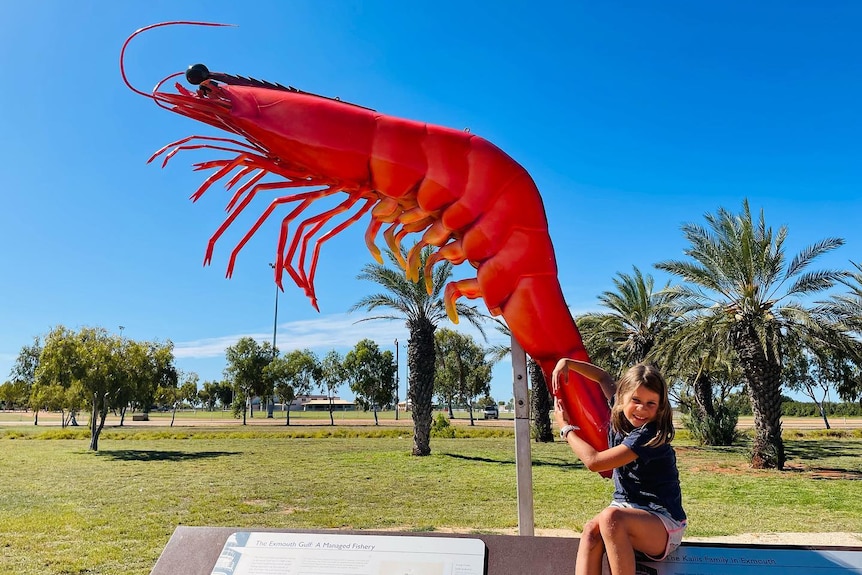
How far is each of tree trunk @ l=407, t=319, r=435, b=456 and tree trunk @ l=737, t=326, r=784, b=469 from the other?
387 inches

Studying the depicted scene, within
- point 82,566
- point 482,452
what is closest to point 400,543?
point 82,566

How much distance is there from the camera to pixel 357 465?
56.0 ft

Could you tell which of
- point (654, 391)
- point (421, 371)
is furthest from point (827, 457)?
point (654, 391)

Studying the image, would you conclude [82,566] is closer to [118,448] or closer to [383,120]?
[383,120]

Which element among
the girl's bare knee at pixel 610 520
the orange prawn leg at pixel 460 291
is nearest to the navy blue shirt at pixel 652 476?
the girl's bare knee at pixel 610 520

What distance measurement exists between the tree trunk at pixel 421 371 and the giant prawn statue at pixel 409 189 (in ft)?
54.6

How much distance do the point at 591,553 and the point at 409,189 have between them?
7.62 ft

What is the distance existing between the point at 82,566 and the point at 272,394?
37.0 metres

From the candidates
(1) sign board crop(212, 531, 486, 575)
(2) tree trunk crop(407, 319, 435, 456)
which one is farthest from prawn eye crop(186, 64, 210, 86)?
(2) tree trunk crop(407, 319, 435, 456)

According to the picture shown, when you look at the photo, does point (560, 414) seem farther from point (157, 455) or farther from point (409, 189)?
point (157, 455)

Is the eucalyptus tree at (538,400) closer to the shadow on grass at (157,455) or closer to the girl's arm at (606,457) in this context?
the shadow on grass at (157,455)

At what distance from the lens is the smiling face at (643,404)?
9.64ft

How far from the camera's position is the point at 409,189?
3746 millimetres

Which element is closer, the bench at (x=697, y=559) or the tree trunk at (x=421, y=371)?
the bench at (x=697, y=559)
